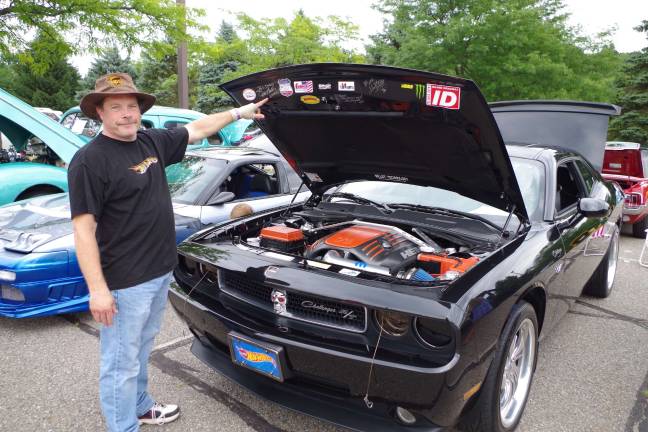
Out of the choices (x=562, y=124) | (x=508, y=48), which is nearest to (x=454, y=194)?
(x=562, y=124)

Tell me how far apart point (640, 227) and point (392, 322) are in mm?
7536

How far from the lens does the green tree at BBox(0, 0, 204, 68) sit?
741 centimetres

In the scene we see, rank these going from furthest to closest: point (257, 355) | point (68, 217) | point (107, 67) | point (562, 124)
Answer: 1. point (107, 67)
2. point (562, 124)
3. point (68, 217)
4. point (257, 355)

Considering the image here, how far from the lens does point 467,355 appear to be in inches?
78.0

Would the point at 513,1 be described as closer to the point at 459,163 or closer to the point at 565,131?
the point at 565,131

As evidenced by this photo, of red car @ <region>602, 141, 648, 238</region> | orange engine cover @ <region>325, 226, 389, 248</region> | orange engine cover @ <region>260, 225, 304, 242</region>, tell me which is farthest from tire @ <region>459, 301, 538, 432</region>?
red car @ <region>602, 141, 648, 238</region>

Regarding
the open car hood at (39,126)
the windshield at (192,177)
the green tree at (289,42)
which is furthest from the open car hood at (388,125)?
the green tree at (289,42)

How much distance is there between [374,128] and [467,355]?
58.2 inches

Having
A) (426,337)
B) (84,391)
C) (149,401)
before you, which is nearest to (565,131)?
(426,337)

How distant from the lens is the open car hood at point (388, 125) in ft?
7.88

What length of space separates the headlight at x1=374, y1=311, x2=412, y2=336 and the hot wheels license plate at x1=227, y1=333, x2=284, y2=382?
1.54ft

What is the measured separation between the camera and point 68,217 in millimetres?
4117

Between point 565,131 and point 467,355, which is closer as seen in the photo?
point 467,355

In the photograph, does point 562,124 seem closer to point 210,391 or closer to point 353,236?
point 353,236
